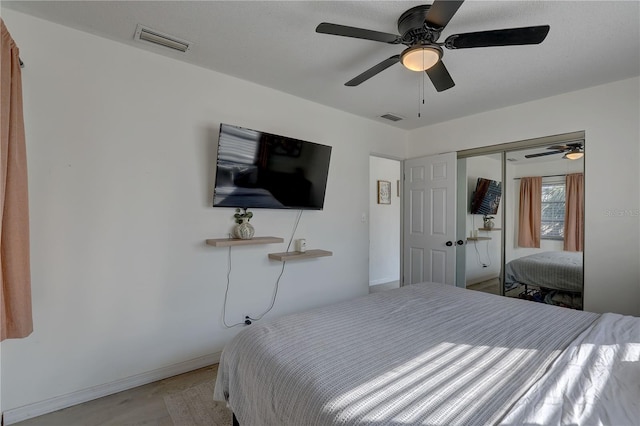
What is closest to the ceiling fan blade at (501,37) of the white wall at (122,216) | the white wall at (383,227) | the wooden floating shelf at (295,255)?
the white wall at (122,216)

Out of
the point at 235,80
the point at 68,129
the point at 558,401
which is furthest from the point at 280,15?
the point at 558,401

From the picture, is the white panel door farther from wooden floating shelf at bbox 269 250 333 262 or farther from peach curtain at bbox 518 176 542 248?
wooden floating shelf at bbox 269 250 333 262

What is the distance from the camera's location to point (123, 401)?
6.64 ft

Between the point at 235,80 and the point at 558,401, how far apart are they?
2980 millimetres

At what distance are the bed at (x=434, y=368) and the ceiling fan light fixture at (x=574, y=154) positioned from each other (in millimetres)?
1842

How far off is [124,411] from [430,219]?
11.9ft

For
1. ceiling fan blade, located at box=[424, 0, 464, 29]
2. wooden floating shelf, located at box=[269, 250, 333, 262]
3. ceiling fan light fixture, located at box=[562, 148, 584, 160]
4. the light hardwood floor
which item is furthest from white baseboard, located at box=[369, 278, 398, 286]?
ceiling fan blade, located at box=[424, 0, 464, 29]

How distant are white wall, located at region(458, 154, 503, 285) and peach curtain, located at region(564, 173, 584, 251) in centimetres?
63

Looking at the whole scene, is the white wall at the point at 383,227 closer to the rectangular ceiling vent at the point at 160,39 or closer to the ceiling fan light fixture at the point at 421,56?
the ceiling fan light fixture at the point at 421,56

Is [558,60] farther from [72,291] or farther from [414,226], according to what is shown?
[72,291]

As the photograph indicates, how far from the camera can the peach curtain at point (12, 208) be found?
1.52 meters

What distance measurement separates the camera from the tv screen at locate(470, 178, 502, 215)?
11.7 feet

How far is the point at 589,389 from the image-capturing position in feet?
3.23

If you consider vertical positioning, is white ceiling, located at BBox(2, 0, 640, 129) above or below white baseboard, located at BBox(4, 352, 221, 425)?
above
